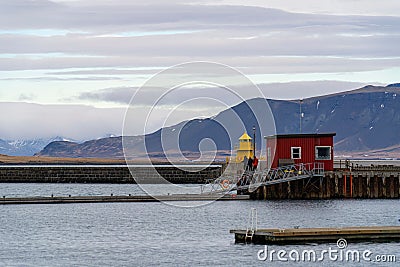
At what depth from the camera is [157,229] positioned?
64.5 metres

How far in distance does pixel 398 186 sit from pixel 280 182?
10.9 metres

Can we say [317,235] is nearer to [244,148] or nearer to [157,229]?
[157,229]

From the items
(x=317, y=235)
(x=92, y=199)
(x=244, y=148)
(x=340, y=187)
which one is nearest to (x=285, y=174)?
(x=340, y=187)

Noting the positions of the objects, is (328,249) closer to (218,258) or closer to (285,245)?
(285,245)

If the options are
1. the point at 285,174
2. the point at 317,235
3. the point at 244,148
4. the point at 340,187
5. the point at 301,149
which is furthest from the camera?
the point at 244,148

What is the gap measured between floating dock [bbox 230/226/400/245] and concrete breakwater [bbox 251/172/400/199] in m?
28.9

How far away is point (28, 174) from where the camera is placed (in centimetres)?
14388

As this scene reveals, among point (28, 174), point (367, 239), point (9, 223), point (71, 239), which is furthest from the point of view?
point (28, 174)

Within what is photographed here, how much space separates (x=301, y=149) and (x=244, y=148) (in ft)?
41.2

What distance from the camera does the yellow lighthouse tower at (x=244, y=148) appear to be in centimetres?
9494

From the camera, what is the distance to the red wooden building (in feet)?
274

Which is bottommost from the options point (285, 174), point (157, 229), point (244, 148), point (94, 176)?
point (157, 229)

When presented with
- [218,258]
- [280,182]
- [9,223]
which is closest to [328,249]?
[218,258]

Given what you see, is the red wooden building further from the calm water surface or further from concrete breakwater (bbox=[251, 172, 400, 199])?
the calm water surface
